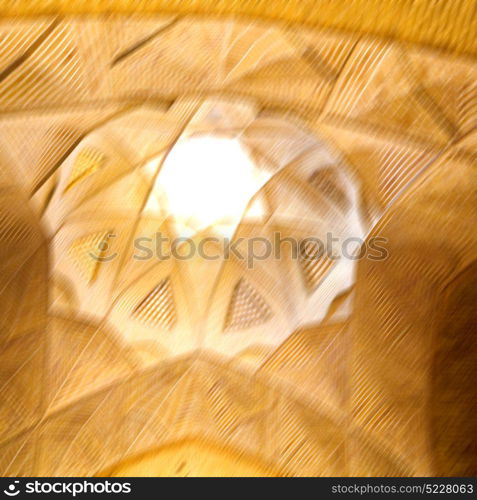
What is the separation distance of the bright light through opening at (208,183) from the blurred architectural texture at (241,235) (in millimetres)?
27

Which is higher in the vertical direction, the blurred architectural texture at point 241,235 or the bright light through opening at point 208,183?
the bright light through opening at point 208,183

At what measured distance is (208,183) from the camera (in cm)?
656

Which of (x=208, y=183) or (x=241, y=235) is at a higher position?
(x=208, y=183)

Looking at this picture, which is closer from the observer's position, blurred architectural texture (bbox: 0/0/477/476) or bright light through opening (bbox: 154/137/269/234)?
blurred architectural texture (bbox: 0/0/477/476)

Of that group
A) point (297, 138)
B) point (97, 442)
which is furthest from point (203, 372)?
point (297, 138)

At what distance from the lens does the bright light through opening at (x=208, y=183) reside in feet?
20.1

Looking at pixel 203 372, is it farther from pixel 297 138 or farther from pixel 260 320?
pixel 297 138

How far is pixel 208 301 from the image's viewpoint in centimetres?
692

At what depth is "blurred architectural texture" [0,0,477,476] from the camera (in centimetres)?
387

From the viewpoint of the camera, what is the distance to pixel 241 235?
664cm

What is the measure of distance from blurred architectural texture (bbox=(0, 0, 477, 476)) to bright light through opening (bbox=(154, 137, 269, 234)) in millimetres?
27

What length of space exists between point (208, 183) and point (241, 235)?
541 millimetres

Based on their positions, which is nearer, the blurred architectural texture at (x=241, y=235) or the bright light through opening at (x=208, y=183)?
the blurred architectural texture at (x=241, y=235)

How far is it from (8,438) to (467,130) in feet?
13.6
